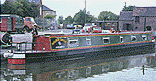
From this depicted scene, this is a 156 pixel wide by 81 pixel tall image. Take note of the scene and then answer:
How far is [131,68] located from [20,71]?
684cm

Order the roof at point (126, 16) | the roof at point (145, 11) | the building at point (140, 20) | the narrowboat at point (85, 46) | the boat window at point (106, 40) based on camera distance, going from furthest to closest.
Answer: the roof at point (126, 16) → the roof at point (145, 11) → the building at point (140, 20) → the boat window at point (106, 40) → the narrowboat at point (85, 46)

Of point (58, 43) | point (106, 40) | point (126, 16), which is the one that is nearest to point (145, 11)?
point (126, 16)

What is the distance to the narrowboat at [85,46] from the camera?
709 inches

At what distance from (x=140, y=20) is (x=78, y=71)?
134ft

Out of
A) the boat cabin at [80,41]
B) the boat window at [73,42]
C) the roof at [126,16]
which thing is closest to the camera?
the boat cabin at [80,41]

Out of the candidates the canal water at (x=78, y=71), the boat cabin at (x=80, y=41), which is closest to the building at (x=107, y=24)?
the boat cabin at (x=80, y=41)

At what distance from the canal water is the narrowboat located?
1.89 feet

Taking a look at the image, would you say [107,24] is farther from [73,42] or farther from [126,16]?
[73,42]

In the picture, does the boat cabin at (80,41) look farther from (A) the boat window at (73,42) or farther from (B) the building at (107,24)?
(B) the building at (107,24)

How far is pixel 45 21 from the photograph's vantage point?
50.1 metres

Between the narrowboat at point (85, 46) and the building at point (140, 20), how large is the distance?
2736cm

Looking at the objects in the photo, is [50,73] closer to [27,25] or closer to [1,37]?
[1,37]

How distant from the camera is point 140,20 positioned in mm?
54875

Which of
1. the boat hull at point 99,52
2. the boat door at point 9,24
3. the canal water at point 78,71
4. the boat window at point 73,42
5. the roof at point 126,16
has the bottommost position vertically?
the canal water at point 78,71
